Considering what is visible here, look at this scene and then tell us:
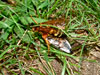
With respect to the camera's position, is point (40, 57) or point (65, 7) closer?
point (40, 57)

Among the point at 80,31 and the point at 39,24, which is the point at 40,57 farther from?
the point at 80,31

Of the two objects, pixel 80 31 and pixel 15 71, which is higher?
pixel 80 31

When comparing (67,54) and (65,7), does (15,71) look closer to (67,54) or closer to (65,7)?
(67,54)

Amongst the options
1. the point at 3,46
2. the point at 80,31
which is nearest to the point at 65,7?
the point at 80,31

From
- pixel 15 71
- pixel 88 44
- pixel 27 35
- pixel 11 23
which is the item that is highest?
pixel 11 23
